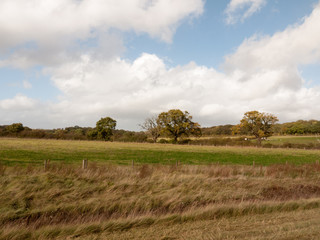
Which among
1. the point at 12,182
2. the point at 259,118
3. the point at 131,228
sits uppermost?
the point at 259,118

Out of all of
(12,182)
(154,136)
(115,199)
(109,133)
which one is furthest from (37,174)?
(109,133)

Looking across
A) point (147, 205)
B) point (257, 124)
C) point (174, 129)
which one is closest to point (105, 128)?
point (174, 129)

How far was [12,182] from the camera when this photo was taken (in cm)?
1058

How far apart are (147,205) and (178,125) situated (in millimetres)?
68488

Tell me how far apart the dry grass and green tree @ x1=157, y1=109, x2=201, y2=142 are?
62501mm

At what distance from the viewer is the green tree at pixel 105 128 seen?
300 feet

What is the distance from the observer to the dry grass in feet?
22.7

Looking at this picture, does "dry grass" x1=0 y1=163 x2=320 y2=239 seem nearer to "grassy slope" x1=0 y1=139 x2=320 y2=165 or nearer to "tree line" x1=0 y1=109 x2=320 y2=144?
"grassy slope" x1=0 y1=139 x2=320 y2=165

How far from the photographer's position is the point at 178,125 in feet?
256

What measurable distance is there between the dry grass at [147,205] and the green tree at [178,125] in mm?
62501

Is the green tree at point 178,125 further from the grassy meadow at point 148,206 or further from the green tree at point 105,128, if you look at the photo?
the grassy meadow at point 148,206

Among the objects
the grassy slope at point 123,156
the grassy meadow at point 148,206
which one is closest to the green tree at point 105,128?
the grassy slope at point 123,156

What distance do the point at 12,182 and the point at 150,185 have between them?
6.45 m

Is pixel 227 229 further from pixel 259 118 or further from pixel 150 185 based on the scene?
pixel 259 118
